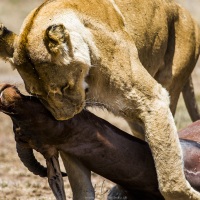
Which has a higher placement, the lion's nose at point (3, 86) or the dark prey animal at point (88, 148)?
the lion's nose at point (3, 86)

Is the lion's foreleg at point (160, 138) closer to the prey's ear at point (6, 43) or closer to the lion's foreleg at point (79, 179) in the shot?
Result: the lion's foreleg at point (79, 179)

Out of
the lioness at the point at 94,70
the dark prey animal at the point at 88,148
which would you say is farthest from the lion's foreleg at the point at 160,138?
the dark prey animal at the point at 88,148

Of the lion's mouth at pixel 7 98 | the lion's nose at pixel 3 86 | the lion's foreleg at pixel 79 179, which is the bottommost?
the lion's foreleg at pixel 79 179

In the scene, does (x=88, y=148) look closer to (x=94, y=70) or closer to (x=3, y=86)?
(x=94, y=70)

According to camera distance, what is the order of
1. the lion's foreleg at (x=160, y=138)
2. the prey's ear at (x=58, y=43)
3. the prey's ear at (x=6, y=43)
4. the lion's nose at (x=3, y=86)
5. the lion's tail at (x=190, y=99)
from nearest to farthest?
the prey's ear at (x=58, y=43) < the lion's nose at (x=3, y=86) < the prey's ear at (x=6, y=43) < the lion's foreleg at (x=160, y=138) < the lion's tail at (x=190, y=99)

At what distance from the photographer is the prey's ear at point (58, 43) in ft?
14.8

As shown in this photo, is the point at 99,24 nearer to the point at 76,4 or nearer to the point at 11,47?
the point at 76,4

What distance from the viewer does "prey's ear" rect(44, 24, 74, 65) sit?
14.8ft

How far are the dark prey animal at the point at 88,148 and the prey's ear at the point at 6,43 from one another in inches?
11.5

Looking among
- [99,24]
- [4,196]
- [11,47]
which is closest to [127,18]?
[99,24]

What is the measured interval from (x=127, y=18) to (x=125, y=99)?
81 centimetres

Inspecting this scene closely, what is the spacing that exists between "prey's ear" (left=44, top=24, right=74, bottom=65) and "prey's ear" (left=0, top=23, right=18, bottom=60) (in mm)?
354

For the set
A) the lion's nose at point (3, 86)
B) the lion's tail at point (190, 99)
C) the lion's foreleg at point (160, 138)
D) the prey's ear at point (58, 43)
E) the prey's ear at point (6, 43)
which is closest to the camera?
the prey's ear at point (58, 43)

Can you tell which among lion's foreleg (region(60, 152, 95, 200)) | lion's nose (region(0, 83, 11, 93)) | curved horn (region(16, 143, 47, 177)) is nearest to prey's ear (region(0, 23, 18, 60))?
lion's nose (region(0, 83, 11, 93))
